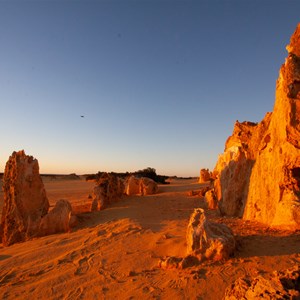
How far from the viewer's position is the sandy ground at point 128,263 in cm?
418

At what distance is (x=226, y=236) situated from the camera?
5008 mm

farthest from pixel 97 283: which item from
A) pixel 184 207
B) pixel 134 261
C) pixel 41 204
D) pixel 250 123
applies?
pixel 250 123

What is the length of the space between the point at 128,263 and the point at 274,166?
4.07 meters

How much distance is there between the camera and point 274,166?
6.91 meters

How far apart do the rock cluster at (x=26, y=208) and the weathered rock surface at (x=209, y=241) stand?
4180mm

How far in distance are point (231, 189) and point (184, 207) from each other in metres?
2.24

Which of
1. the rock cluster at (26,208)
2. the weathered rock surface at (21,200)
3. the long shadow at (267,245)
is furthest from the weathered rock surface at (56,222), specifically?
the long shadow at (267,245)

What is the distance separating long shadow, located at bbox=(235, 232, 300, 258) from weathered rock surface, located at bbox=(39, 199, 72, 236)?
4.68 m

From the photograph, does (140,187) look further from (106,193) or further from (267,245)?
(267,245)

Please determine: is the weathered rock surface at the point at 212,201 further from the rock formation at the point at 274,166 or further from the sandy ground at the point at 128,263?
the sandy ground at the point at 128,263

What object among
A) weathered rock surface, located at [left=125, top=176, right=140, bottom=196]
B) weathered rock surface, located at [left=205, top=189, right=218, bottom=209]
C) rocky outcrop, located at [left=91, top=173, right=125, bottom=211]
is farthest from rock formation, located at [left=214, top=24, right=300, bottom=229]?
weathered rock surface, located at [left=125, top=176, right=140, bottom=196]

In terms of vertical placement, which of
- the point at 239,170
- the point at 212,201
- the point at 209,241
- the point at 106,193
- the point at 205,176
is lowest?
the point at 209,241

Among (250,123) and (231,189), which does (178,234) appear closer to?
(231,189)

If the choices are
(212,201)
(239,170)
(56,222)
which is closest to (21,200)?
(56,222)
